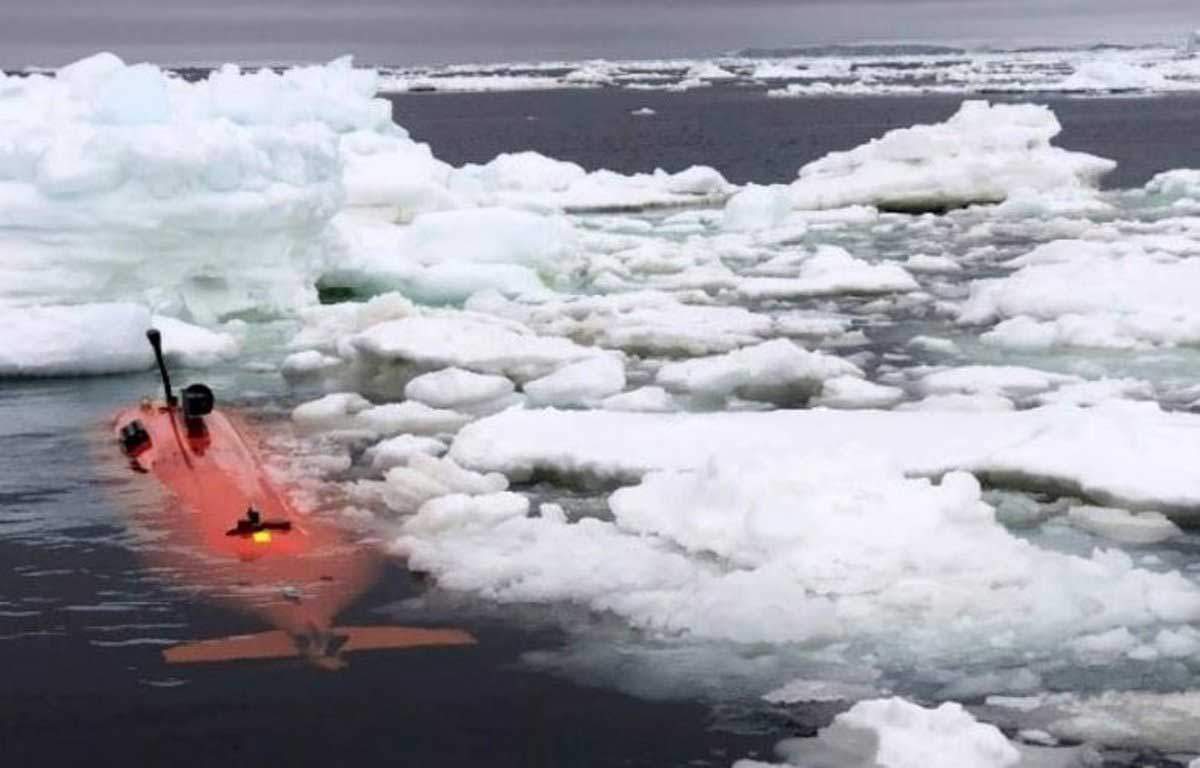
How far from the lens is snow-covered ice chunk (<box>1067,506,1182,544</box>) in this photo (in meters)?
8.98

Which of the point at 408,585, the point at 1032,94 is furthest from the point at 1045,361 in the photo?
the point at 1032,94

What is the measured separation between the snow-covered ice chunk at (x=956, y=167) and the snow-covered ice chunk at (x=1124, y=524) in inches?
884

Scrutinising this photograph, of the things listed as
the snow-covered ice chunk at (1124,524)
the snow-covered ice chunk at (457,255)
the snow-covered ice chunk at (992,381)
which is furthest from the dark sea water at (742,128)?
the snow-covered ice chunk at (1124,524)

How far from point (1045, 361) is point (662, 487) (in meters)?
6.47

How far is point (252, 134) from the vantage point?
1756cm

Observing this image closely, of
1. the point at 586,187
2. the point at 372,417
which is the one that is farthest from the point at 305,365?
the point at 586,187

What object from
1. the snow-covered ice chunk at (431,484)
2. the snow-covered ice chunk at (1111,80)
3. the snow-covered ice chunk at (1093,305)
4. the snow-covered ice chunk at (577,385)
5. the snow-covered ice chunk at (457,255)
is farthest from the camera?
the snow-covered ice chunk at (1111,80)

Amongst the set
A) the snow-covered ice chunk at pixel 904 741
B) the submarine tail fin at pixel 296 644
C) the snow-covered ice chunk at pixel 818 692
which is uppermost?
the submarine tail fin at pixel 296 644

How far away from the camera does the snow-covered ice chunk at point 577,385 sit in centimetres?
1288

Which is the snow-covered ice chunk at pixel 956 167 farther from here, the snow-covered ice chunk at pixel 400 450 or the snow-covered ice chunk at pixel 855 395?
the snow-covered ice chunk at pixel 400 450

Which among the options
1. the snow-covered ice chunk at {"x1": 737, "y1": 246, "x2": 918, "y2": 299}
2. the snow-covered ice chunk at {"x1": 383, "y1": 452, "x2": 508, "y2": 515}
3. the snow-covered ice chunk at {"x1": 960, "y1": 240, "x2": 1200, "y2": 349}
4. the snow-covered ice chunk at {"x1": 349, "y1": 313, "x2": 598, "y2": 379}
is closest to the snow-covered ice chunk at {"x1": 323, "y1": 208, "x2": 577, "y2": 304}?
the snow-covered ice chunk at {"x1": 737, "y1": 246, "x2": 918, "y2": 299}

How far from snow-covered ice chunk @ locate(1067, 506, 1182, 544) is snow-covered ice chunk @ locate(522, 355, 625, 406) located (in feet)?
14.8

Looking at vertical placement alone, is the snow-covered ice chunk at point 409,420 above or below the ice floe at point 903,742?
above

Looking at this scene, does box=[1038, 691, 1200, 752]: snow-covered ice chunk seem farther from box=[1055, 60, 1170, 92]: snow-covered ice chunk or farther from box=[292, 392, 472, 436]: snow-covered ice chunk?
box=[1055, 60, 1170, 92]: snow-covered ice chunk
